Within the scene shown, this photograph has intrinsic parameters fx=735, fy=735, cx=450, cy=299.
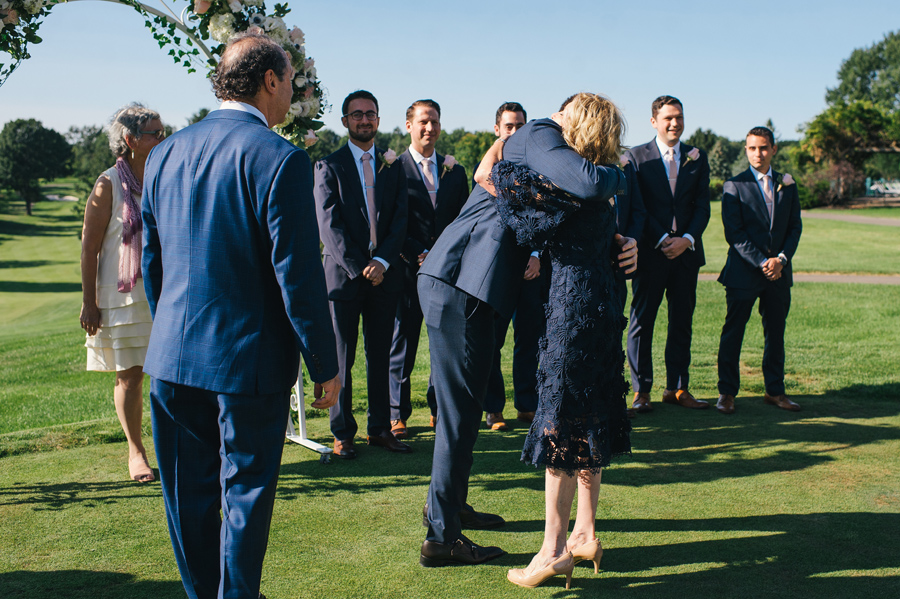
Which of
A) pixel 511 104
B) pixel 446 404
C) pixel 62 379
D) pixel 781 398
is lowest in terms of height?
pixel 62 379

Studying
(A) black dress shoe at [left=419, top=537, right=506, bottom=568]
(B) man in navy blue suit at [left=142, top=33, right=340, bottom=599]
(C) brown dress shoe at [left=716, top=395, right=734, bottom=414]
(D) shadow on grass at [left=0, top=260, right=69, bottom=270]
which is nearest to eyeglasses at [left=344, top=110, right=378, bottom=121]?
(B) man in navy blue suit at [left=142, top=33, right=340, bottom=599]

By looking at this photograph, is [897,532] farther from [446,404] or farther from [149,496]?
[149,496]

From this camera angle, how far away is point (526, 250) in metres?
3.33

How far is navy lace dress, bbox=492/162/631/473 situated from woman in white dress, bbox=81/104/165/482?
2.56m

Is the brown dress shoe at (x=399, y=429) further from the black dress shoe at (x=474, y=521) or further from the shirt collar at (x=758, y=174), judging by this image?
the shirt collar at (x=758, y=174)

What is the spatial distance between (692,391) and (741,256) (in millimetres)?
1463

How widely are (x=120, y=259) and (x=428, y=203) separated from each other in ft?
7.89

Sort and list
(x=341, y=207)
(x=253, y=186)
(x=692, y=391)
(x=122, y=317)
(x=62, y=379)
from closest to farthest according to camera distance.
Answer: (x=253, y=186)
(x=122, y=317)
(x=341, y=207)
(x=692, y=391)
(x=62, y=379)

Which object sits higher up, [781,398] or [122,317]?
[122,317]

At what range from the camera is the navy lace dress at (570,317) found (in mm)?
3133

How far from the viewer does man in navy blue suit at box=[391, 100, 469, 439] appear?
5863 mm

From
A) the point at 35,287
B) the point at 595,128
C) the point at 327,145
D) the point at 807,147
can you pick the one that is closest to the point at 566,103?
the point at 595,128

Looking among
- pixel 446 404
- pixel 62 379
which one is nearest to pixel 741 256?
pixel 446 404

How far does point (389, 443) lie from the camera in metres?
5.26
